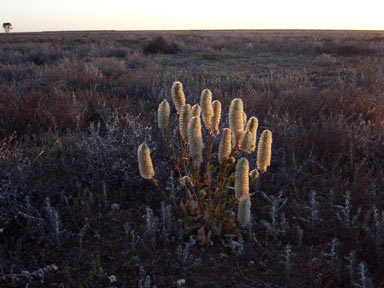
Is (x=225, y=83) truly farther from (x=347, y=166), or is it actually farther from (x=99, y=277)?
(x=99, y=277)

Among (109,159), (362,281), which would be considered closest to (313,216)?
(362,281)

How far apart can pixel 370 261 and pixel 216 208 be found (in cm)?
85

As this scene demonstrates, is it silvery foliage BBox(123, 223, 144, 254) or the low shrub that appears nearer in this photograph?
silvery foliage BBox(123, 223, 144, 254)

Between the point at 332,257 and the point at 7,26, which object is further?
the point at 7,26

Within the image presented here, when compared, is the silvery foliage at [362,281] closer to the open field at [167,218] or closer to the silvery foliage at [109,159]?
the open field at [167,218]

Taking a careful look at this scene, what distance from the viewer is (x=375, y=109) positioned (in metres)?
3.81

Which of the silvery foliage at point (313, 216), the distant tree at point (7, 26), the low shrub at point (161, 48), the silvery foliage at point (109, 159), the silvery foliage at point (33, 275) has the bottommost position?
the silvery foliage at point (33, 275)

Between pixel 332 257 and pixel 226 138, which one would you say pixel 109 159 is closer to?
pixel 226 138

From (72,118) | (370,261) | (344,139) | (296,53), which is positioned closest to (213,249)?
(370,261)

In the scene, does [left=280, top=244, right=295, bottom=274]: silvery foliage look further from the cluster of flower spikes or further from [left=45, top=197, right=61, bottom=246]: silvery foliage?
[left=45, top=197, right=61, bottom=246]: silvery foliage

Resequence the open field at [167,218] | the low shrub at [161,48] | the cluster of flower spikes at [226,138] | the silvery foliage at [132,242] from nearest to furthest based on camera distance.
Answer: the cluster of flower spikes at [226,138]
the open field at [167,218]
the silvery foliage at [132,242]
the low shrub at [161,48]

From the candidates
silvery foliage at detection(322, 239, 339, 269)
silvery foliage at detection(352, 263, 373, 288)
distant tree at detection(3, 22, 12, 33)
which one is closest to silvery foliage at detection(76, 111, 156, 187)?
silvery foliage at detection(322, 239, 339, 269)

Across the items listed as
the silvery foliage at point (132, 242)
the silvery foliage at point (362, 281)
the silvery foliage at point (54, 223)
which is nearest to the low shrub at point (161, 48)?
the silvery foliage at point (54, 223)

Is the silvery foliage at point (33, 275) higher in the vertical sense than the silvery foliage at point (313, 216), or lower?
lower
